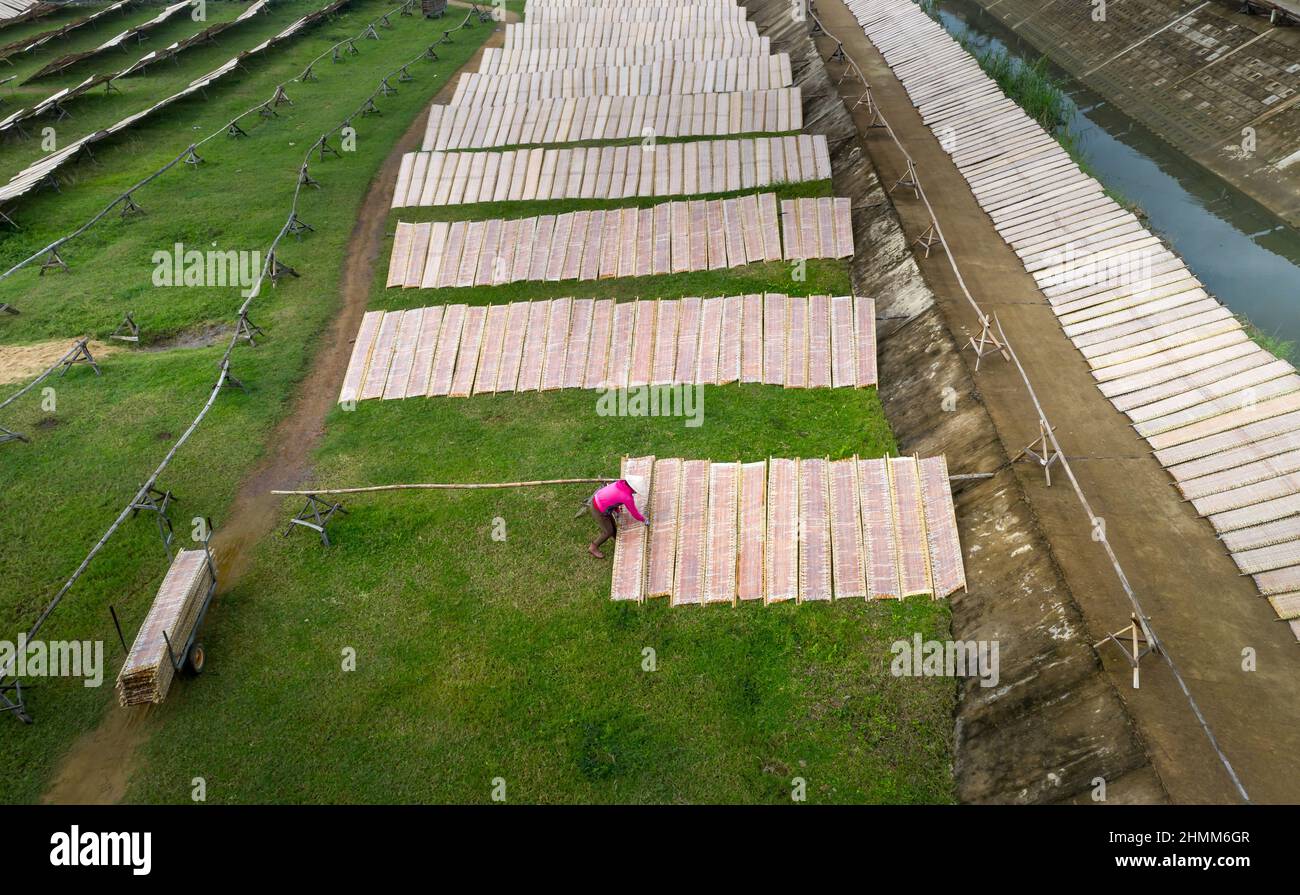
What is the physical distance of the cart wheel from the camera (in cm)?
1888

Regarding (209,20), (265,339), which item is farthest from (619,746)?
(209,20)

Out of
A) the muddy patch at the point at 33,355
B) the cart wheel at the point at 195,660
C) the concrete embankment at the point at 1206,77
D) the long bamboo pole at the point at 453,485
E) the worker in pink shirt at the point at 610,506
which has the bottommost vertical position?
the cart wheel at the point at 195,660

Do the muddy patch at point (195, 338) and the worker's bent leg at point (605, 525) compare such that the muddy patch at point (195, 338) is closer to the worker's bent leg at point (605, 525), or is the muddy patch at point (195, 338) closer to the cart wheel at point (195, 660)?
the cart wheel at point (195, 660)

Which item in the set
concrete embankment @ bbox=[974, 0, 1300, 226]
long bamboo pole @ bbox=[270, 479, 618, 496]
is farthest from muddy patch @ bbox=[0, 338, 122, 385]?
concrete embankment @ bbox=[974, 0, 1300, 226]

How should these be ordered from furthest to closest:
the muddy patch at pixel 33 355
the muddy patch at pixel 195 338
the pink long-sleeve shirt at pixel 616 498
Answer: the muddy patch at pixel 195 338, the muddy patch at pixel 33 355, the pink long-sleeve shirt at pixel 616 498

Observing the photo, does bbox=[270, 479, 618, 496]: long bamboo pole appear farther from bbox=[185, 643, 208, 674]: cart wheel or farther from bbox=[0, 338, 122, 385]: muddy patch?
bbox=[0, 338, 122, 385]: muddy patch

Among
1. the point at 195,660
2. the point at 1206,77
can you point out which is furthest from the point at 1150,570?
the point at 1206,77

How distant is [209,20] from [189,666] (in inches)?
2668

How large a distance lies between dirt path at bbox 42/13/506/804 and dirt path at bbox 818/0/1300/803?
799 inches

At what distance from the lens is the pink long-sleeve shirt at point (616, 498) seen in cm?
2044

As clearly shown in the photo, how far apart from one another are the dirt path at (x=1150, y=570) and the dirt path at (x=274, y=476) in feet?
66.6

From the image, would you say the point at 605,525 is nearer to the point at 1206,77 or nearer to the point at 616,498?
the point at 616,498

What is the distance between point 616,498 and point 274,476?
11257 mm

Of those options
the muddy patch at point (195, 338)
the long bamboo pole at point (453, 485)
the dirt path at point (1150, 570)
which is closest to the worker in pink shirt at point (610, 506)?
the long bamboo pole at point (453, 485)
